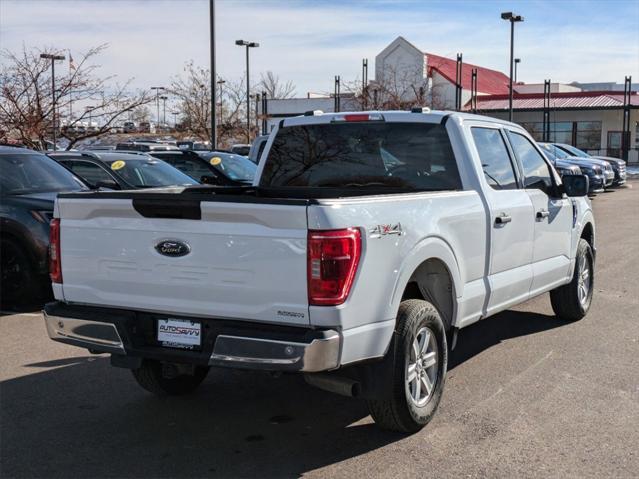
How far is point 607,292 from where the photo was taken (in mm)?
9289

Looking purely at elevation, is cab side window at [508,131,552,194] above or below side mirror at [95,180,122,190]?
above

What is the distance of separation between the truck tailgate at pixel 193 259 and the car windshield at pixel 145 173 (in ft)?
22.7

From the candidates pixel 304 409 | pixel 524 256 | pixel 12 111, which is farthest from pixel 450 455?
pixel 12 111

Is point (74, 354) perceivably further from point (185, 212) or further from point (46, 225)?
point (185, 212)

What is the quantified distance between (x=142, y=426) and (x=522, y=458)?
2365 mm

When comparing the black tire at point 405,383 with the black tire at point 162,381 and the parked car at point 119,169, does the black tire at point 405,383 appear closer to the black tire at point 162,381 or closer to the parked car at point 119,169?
the black tire at point 162,381

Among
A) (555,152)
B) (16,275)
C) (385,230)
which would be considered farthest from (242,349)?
(555,152)

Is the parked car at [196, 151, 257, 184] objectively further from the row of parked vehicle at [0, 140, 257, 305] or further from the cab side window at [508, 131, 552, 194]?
the cab side window at [508, 131, 552, 194]

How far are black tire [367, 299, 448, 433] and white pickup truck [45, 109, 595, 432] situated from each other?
0.03 ft

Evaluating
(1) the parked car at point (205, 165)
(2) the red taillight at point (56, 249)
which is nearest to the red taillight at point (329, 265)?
(2) the red taillight at point (56, 249)

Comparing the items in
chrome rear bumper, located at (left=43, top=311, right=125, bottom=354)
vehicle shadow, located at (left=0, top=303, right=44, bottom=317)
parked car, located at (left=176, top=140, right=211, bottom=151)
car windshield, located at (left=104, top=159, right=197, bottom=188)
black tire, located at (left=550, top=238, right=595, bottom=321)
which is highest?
parked car, located at (left=176, top=140, right=211, bottom=151)

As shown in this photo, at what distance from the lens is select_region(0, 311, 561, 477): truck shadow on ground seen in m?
4.38

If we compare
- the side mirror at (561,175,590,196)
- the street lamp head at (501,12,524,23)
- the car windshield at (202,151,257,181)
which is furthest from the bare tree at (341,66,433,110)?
the side mirror at (561,175,590,196)

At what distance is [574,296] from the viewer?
7652 millimetres
